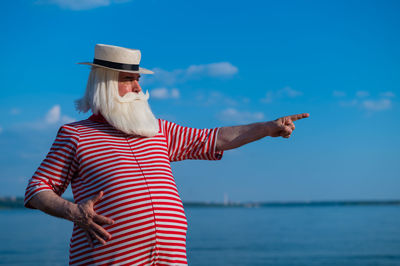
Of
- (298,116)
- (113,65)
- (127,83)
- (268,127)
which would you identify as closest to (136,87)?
(127,83)

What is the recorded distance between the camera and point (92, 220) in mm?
2582

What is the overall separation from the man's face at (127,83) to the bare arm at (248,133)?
552 mm

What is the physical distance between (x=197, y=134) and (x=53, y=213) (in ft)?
3.08

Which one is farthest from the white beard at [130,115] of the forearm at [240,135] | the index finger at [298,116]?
the index finger at [298,116]

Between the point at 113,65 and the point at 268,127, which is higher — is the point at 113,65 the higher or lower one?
Answer: the higher one

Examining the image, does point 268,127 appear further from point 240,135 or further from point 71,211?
point 71,211

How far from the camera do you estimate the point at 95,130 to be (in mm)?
2900

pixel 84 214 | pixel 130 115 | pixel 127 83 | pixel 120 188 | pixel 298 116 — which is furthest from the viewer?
pixel 298 116

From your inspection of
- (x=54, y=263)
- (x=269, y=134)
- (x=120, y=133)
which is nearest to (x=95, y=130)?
(x=120, y=133)

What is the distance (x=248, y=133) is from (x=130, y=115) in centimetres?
70

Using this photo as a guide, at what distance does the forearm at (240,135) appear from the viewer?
3143 millimetres

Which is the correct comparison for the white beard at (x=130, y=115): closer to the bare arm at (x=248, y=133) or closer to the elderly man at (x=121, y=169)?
the elderly man at (x=121, y=169)

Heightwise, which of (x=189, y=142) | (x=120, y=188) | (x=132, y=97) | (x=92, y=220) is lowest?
(x=92, y=220)

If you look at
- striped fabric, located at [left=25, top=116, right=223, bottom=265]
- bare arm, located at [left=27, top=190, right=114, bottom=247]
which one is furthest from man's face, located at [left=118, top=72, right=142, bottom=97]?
bare arm, located at [left=27, top=190, right=114, bottom=247]
